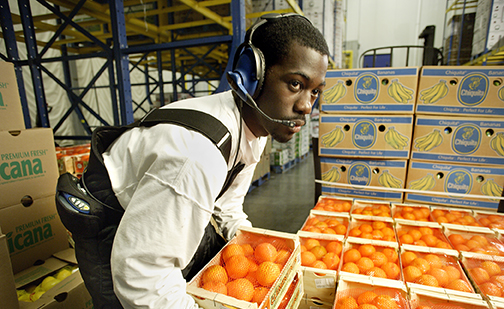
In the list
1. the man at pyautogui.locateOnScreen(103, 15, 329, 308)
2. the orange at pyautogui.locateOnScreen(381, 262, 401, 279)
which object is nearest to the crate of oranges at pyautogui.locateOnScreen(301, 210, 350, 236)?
the orange at pyautogui.locateOnScreen(381, 262, 401, 279)

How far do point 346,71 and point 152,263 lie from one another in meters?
2.38

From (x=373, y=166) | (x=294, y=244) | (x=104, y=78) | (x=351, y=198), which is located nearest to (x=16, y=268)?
(x=294, y=244)

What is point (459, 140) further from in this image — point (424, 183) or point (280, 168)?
point (280, 168)

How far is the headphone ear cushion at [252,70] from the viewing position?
1018 mm

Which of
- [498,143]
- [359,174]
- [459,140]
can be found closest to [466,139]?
[459,140]

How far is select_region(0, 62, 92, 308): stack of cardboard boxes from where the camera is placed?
186cm

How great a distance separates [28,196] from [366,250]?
260 cm

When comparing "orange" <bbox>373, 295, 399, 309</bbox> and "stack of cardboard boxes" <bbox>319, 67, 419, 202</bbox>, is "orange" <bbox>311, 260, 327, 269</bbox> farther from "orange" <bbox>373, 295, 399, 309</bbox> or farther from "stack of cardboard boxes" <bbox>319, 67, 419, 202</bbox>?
"stack of cardboard boxes" <bbox>319, 67, 419, 202</bbox>

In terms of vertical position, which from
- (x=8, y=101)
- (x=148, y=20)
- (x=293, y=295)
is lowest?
(x=293, y=295)

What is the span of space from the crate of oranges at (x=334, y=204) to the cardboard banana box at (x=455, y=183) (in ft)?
2.00

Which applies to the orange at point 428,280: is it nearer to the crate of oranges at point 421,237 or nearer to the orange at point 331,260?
the crate of oranges at point 421,237

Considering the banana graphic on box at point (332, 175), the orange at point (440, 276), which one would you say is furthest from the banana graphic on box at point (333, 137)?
the orange at point (440, 276)

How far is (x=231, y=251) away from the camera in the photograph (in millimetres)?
1219

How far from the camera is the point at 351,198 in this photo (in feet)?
8.32
